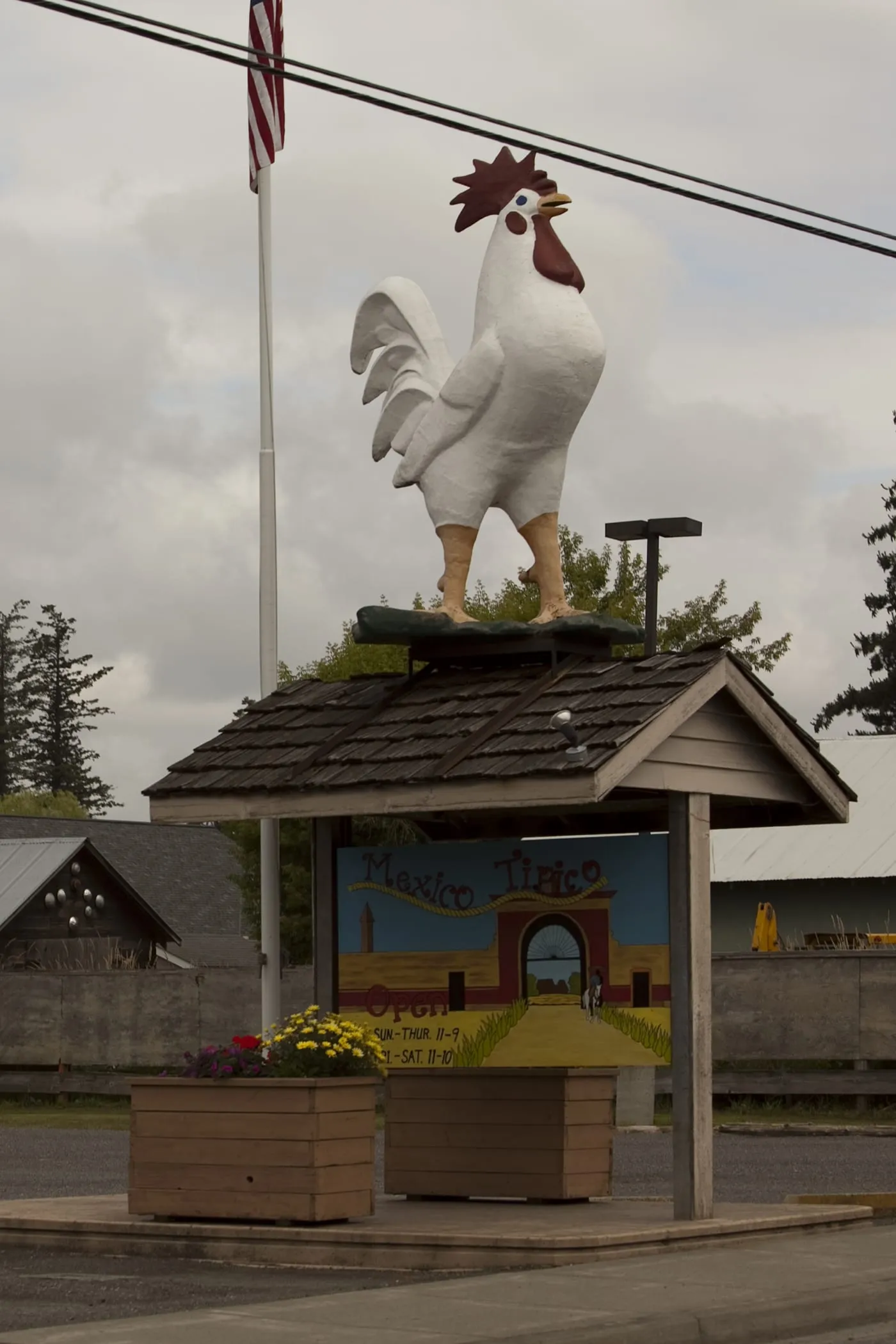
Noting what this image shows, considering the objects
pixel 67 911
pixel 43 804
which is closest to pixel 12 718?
pixel 43 804

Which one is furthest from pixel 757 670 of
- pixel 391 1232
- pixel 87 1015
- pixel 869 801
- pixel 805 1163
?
pixel 391 1232

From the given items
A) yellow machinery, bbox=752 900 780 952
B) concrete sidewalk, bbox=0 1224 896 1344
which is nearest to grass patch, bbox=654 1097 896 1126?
yellow machinery, bbox=752 900 780 952

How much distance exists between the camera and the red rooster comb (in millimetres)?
12977

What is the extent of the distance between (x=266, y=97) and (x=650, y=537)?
200 inches

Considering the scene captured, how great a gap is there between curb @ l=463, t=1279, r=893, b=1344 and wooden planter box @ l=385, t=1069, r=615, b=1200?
287 cm

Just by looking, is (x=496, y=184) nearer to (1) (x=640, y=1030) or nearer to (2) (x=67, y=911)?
(1) (x=640, y=1030)

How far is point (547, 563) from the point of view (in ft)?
42.8

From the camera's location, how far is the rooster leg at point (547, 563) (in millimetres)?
12836

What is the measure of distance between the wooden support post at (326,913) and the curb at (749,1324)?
4.27 meters

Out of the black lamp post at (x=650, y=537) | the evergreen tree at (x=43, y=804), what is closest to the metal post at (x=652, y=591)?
the black lamp post at (x=650, y=537)

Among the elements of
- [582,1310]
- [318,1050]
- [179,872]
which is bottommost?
[582,1310]

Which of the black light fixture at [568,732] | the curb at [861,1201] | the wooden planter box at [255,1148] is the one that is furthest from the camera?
the curb at [861,1201]

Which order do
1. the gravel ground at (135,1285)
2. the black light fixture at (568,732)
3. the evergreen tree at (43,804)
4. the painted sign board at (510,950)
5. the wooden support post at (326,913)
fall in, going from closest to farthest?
1. the gravel ground at (135,1285)
2. the black light fixture at (568,732)
3. the painted sign board at (510,950)
4. the wooden support post at (326,913)
5. the evergreen tree at (43,804)

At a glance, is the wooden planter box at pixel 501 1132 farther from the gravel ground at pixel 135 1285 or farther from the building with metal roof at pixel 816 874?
the building with metal roof at pixel 816 874
